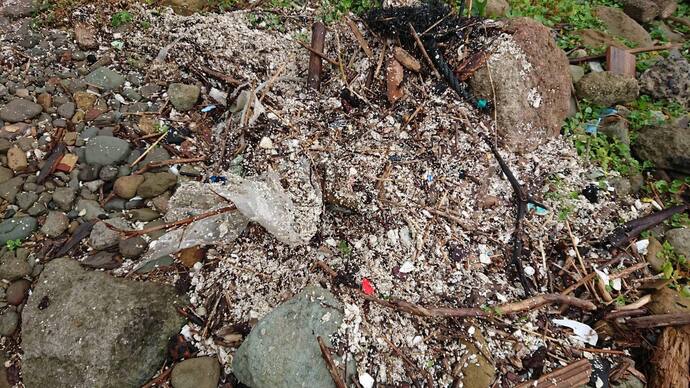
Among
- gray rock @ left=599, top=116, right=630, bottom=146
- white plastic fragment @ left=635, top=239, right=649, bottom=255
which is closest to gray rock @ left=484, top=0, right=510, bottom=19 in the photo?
gray rock @ left=599, top=116, right=630, bottom=146

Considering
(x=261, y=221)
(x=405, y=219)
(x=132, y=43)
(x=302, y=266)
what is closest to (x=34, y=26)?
(x=132, y=43)

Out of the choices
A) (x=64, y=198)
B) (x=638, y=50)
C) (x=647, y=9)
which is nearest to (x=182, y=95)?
(x=64, y=198)

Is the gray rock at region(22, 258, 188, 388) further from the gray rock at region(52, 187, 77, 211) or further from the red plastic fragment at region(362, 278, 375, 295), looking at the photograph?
the red plastic fragment at region(362, 278, 375, 295)

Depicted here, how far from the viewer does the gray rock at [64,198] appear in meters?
2.72

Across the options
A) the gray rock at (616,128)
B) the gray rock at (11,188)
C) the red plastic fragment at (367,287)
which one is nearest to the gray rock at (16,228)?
the gray rock at (11,188)

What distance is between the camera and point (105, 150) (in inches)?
115

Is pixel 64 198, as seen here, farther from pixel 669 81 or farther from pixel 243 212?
pixel 669 81

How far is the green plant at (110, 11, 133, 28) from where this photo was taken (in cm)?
354

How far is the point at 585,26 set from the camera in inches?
168

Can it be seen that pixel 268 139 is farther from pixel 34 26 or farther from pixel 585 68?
pixel 585 68

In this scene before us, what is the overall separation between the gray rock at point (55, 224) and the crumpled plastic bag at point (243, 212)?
57 centimetres

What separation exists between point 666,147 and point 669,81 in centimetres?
86

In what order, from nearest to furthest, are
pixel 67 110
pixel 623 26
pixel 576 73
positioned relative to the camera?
pixel 67 110 → pixel 576 73 → pixel 623 26

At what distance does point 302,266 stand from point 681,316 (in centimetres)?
225
